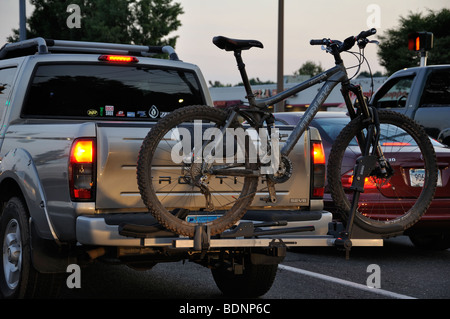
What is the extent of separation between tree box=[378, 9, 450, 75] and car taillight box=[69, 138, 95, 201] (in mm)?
55972

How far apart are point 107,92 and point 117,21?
3371 cm

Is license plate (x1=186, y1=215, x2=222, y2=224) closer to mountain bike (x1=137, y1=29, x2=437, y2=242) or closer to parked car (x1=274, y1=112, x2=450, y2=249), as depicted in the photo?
mountain bike (x1=137, y1=29, x2=437, y2=242)

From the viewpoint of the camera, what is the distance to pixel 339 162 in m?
5.57

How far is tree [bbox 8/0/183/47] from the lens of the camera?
39000 mm

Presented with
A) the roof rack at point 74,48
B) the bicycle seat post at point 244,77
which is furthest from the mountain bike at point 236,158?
the roof rack at point 74,48

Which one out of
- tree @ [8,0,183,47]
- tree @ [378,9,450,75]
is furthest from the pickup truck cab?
tree @ [378,9,450,75]

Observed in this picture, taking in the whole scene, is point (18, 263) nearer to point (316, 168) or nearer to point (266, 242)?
point (266, 242)

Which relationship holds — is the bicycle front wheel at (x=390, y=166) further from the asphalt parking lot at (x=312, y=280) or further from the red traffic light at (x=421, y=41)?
the red traffic light at (x=421, y=41)

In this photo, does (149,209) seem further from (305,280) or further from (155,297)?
(305,280)

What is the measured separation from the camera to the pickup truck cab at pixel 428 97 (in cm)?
1220

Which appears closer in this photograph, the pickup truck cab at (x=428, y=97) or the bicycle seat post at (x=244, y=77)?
the bicycle seat post at (x=244, y=77)

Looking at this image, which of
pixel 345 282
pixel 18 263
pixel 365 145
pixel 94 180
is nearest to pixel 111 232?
pixel 94 180

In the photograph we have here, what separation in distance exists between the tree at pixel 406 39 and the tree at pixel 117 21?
83.8 ft

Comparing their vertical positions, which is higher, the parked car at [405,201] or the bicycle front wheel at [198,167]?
the bicycle front wheel at [198,167]
